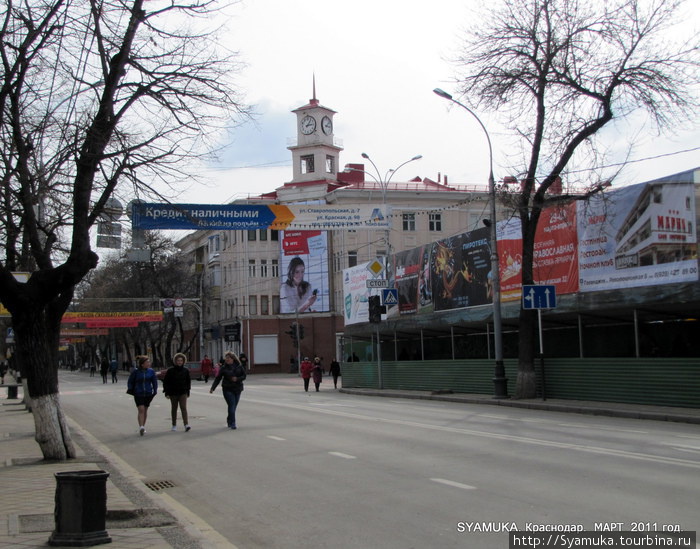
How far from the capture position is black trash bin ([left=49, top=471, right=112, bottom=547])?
6.61 m

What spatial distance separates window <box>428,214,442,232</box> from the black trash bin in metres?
60.9

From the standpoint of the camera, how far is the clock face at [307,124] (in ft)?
235

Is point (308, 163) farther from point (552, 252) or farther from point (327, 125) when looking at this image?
point (552, 252)

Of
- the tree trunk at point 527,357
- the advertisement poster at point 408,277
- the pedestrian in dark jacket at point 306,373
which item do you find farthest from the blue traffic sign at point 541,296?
the pedestrian in dark jacket at point 306,373

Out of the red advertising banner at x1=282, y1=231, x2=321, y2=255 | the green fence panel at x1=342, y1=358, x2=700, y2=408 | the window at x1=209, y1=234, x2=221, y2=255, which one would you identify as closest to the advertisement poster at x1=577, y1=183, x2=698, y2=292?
the green fence panel at x1=342, y1=358, x2=700, y2=408

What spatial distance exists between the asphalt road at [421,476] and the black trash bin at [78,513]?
4.29 feet

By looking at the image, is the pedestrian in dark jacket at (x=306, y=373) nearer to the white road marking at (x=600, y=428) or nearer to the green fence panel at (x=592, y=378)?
the green fence panel at (x=592, y=378)

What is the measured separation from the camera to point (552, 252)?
25.8 meters

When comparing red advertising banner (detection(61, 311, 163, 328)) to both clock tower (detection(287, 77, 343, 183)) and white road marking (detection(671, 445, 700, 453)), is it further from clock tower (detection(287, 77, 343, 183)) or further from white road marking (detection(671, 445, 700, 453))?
white road marking (detection(671, 445, 700, 453))

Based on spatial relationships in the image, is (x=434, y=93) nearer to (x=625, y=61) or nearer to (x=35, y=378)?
(x=625, y=61)

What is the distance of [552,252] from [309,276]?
139 ft

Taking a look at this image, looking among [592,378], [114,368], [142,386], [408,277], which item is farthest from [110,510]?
[114,368]

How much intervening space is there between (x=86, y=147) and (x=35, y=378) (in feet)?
12.5

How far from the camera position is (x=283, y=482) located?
1040 cm
